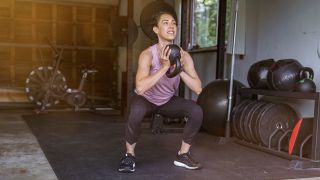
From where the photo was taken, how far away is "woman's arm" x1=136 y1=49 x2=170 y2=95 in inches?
99.3

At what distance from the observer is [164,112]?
2809 millimetres

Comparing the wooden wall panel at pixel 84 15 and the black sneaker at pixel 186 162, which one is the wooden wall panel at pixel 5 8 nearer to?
the wooden wall panel at pixel 84 15

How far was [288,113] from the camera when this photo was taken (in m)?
3.59

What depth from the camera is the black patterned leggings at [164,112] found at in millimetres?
2674

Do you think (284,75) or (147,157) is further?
(284,75)

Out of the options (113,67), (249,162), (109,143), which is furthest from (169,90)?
(113,67)

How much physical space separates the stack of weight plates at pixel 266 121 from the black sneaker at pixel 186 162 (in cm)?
95

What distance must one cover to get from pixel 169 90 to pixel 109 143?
127cm

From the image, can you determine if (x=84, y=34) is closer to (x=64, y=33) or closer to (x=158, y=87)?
(x=64, y=33)

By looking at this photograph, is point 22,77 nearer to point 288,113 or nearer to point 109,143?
point 109,143

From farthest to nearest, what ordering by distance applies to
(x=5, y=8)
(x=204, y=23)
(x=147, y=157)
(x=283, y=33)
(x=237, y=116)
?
(x=5, y=8), (x=204, y=23), (x=283, y=33), (x=237, y=116), (x=147, y=157)

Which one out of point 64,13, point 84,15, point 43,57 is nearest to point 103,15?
point 84,15

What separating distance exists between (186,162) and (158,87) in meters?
0.59

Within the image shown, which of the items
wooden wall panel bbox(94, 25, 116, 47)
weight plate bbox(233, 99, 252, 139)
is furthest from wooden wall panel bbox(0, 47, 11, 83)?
weight plate bbox(233, 99, 252, 139)
